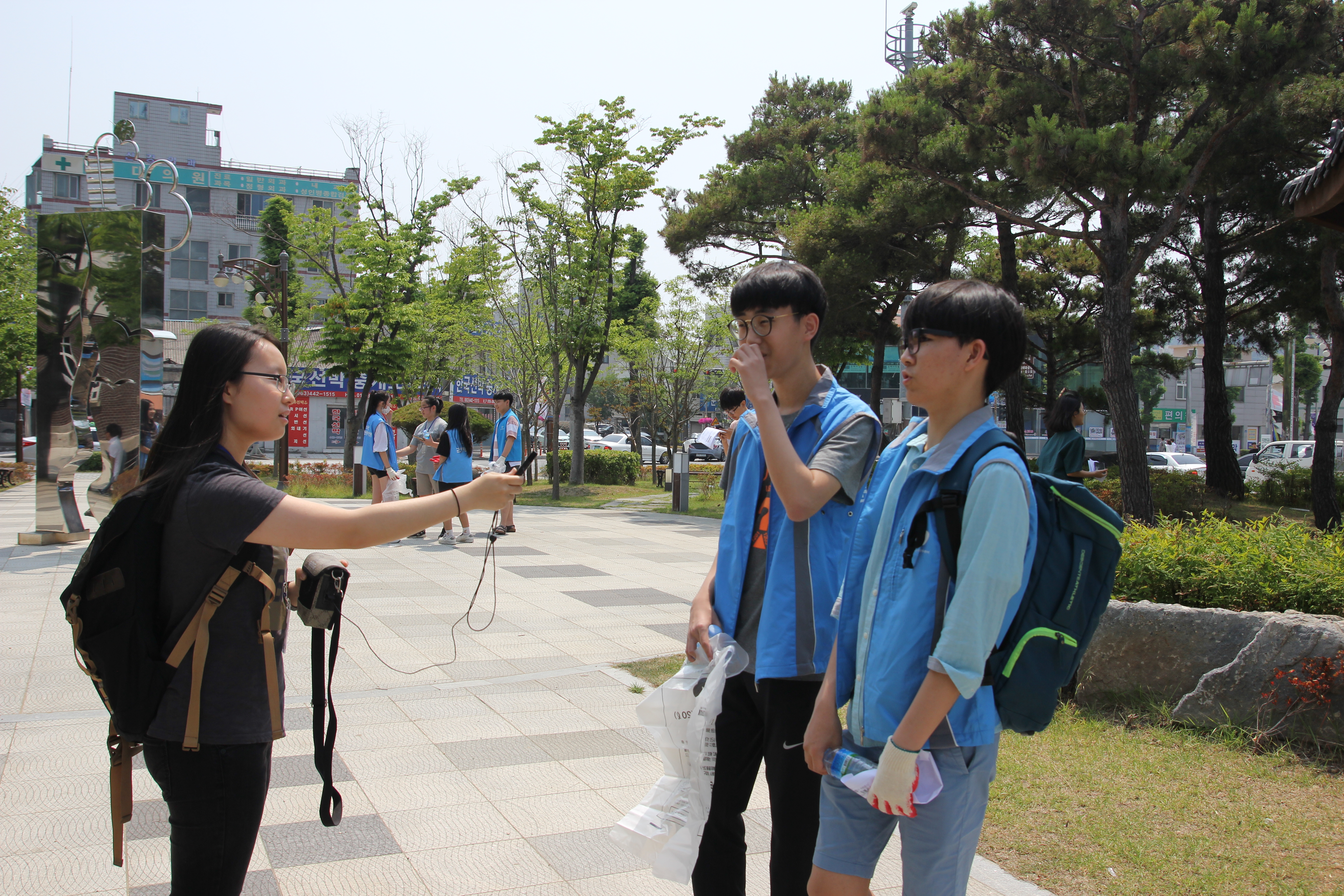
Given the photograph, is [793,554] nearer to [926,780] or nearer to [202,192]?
[926,780]

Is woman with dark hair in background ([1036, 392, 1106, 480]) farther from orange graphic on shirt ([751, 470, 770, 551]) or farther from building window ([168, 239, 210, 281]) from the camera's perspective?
building window ([168, 239, 210, 281])

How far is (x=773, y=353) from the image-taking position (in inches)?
93.9

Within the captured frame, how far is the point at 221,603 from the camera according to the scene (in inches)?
78.2

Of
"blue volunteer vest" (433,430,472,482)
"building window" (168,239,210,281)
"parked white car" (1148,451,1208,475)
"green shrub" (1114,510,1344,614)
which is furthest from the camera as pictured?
"building window" (168,239,210,281)

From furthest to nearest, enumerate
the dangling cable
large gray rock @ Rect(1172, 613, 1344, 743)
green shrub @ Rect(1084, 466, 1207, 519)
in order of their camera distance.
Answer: green shrub @ Rect(1084, 466, 1207, 519)
the dangling cable
large gray rock @ Rect(1172, 613, 1344, 743)

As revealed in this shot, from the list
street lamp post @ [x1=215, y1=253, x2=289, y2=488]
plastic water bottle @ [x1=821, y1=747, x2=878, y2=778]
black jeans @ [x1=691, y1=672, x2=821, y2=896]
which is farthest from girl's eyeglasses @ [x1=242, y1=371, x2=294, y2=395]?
street lamp post @ [x1=215, y1=253, x2=289, y2=488]

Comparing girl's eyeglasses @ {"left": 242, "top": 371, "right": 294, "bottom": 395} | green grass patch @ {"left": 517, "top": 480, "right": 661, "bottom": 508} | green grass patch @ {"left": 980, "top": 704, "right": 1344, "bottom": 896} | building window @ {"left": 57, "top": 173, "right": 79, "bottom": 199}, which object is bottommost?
green grass patch @ {"left": 517, "top": 480, "right": 661, "bottom": 508}

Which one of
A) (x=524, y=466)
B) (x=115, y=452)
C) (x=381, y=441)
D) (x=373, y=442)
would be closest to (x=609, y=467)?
(x=373, y=442)

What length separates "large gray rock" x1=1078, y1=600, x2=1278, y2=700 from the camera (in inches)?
176

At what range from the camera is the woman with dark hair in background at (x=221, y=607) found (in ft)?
6.41

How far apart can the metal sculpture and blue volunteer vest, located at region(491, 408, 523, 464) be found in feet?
12.2

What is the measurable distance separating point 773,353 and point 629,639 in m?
4.64

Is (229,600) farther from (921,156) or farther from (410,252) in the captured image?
(410,252)

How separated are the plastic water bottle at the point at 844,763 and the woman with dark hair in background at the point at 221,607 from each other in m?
0.88
